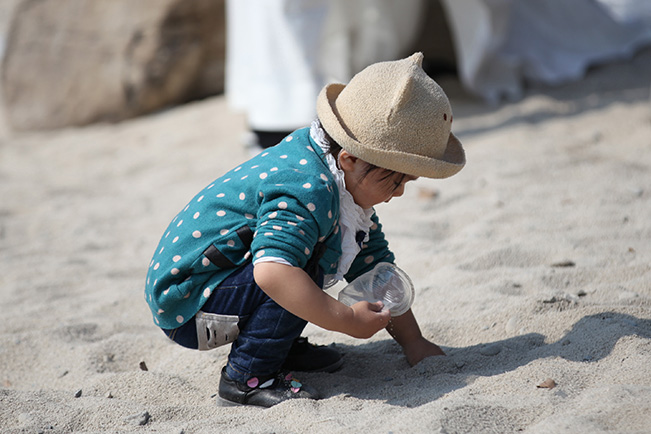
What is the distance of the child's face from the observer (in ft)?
5.34

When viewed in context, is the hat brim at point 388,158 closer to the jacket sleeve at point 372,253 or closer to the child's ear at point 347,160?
the child's ear at point 347,160

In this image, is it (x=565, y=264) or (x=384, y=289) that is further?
(x=565, y=264)

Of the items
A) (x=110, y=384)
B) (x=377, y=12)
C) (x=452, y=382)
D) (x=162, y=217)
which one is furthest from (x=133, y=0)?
(x=452, y=382)

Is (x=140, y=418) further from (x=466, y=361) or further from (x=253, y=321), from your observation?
(x=466, y=361)

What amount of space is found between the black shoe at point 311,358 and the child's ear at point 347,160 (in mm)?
532

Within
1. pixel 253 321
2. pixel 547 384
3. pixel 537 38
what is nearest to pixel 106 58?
pixel 537 38

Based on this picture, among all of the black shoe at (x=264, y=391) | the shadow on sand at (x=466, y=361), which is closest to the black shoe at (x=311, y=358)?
the shadow on sand at (x=466, y=361)

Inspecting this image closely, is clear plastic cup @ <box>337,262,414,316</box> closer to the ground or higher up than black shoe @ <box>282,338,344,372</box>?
higher up

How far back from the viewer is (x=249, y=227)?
163 centimetres

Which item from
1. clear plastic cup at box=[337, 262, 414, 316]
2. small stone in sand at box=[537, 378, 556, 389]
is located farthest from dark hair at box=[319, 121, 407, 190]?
small stone in sand at box=[537, 378, 556, 389]

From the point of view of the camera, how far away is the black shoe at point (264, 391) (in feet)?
5.64

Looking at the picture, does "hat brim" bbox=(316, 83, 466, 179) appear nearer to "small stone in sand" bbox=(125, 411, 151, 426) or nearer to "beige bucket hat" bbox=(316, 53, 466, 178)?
"beige bucket hat" bbox=(316, 53, 466, 178)

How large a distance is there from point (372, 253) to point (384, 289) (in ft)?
0.43

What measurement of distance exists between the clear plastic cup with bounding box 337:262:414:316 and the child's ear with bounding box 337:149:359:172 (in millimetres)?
307
